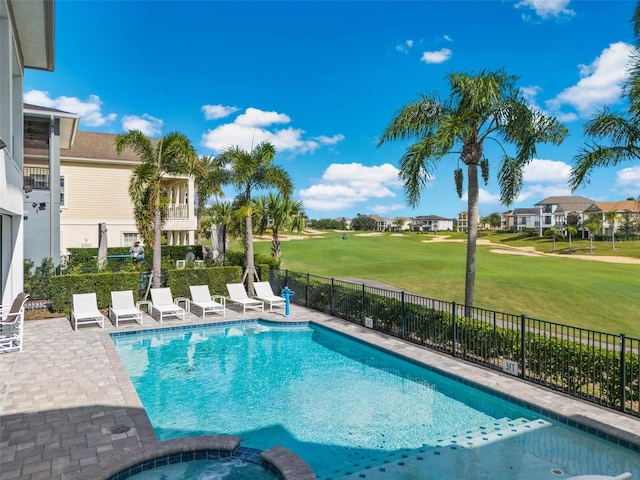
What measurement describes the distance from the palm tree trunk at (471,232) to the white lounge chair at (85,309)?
10508 millimetres

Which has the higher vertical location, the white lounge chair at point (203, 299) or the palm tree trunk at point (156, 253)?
the palm tree trunk at point (156, 253)

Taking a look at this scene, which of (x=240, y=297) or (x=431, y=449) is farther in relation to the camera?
(x=240, y=297)

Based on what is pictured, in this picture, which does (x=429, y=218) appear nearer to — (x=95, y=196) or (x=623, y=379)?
(x=95, y=196)

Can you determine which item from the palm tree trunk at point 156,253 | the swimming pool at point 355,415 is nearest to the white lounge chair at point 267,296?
the palm tree trunk at point 156,253

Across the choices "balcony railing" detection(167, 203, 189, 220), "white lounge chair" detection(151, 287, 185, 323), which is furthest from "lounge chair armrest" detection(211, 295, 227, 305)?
"balcony railing" detection(167, 203, 189, 220)

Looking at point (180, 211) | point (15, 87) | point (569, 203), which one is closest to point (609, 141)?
point (15, 87)

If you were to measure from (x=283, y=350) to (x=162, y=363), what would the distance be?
3.04 meters

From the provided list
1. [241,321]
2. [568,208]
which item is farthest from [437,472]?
[568,208]

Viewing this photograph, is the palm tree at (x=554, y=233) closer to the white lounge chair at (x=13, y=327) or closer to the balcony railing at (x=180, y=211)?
the balcony railing at (x=180, y=211)

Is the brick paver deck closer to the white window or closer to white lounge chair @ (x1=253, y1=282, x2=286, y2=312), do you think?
white lounge chair @ (x1=253, y1=282, x2=286, y2=312)

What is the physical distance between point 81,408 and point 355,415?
4354mm

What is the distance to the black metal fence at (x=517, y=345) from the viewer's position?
6562 millimetres

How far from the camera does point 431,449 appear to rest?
572 cm

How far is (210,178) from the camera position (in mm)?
18406
